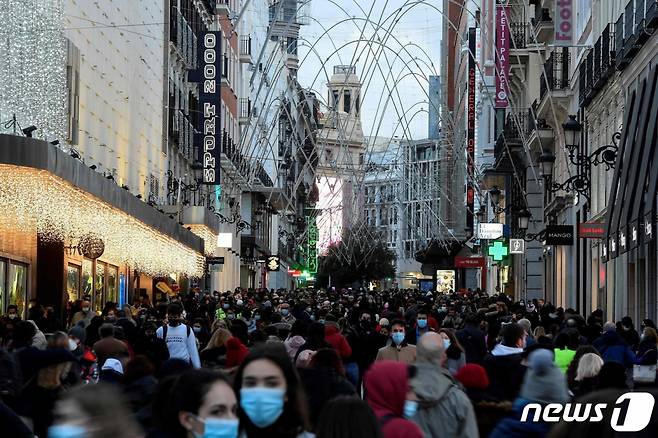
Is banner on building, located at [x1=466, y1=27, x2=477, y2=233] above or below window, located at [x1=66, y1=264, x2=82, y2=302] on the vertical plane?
above

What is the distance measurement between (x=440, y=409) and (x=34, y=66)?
24.2 m

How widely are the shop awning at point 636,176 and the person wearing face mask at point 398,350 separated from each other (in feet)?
33.8

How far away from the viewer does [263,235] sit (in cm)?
9656

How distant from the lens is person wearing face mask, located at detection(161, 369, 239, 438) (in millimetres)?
6184

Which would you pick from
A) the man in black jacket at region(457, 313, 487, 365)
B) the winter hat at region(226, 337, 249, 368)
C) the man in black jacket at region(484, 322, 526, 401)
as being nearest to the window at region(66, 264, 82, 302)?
the man in black jacket at region(457, 313, 487, 365)

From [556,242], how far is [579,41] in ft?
30.9

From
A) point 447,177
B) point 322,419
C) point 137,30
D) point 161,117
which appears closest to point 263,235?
point 447,177

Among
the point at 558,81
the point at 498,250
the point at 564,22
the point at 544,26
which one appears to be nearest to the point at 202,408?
the point at 564,22

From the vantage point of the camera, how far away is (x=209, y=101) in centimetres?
5519

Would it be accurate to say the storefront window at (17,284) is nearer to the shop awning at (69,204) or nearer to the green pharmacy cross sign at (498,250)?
the shop awning at (69,204)

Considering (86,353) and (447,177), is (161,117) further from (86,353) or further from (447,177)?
(447,177)

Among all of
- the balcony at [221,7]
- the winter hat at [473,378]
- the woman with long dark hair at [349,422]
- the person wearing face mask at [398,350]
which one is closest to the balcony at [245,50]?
the balcony at [221,7]

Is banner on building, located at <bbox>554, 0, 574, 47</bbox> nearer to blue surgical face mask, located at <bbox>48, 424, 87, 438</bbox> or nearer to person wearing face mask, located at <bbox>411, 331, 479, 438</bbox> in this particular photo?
person wearing face mask, located at <bbox>411, 331, 479, 438</bbox>

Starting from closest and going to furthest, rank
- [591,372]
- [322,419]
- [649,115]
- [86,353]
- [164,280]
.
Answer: [322,419] < [591,372] < [86,353] < [649,115] < [164,280]
